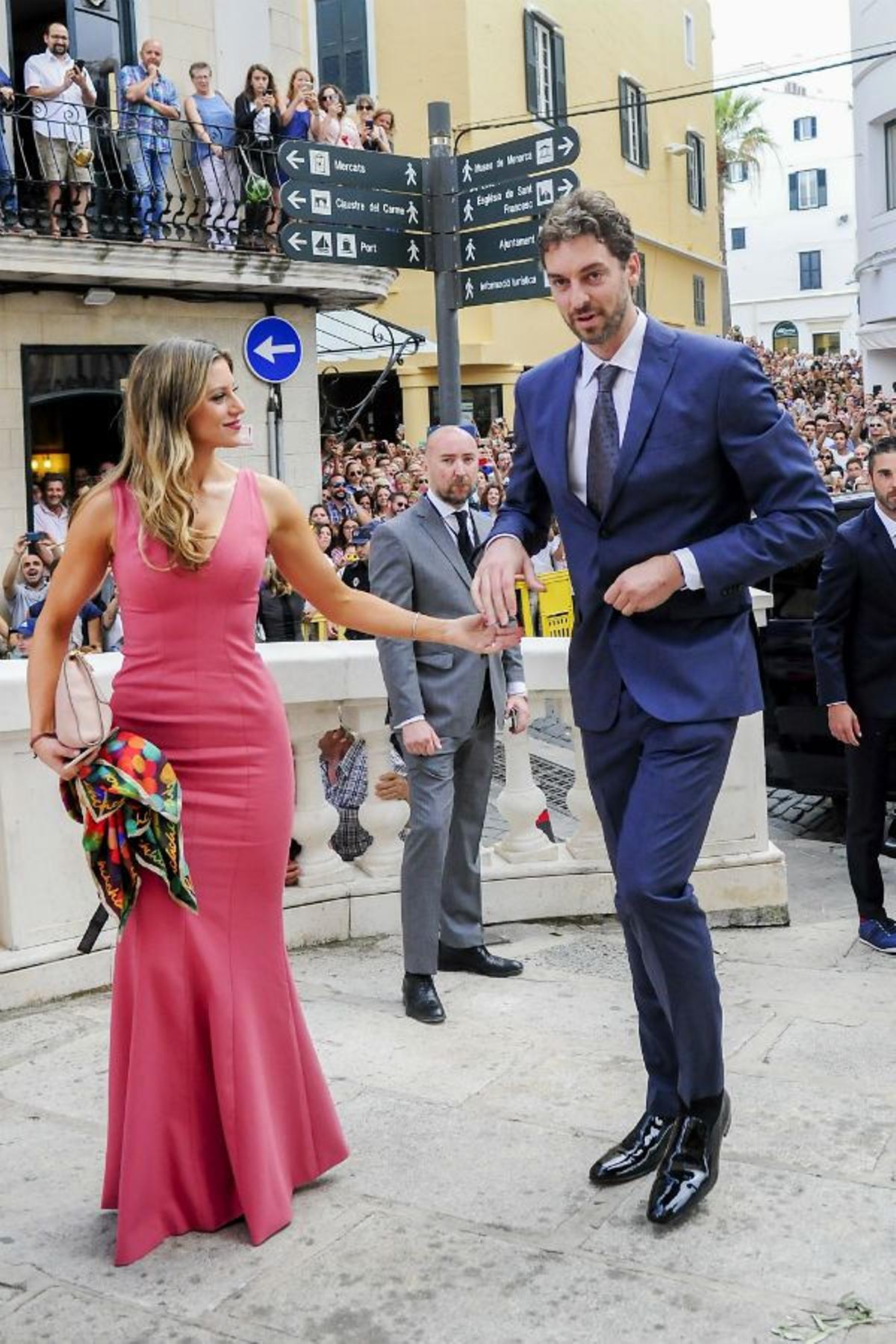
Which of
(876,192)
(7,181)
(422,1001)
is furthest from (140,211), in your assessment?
(876,192)

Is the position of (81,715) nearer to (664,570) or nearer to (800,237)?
(664,570)

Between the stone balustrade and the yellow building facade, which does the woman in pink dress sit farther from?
the yellow building facade

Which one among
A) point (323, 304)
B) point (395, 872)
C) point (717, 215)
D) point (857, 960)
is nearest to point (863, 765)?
point (857, 960)

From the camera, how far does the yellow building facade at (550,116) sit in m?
24.7

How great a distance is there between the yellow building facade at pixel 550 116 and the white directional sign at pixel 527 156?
39.9 feet

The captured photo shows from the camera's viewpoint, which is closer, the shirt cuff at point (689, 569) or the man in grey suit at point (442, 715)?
the shirt cuff at point (689, 569)

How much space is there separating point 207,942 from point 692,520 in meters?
1.38

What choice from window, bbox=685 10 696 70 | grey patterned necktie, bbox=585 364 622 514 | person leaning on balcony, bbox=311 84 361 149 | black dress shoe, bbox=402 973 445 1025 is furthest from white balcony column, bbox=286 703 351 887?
window, bbox=685 10 696 70

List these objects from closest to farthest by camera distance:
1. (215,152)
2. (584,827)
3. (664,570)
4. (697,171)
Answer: (664,570) → (584,827) → (215,152) → (697,171)

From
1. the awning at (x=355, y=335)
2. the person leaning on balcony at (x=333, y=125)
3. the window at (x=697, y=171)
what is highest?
the window at (x=697, y=171)

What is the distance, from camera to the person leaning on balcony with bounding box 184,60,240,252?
1580 centimetres

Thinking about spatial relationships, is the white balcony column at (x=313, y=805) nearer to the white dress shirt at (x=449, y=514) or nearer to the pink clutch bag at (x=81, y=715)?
the white dress shirt at (x=449, y=514)

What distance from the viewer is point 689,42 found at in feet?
115

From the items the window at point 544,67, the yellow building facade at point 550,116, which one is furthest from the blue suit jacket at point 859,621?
the window at point 544,67
